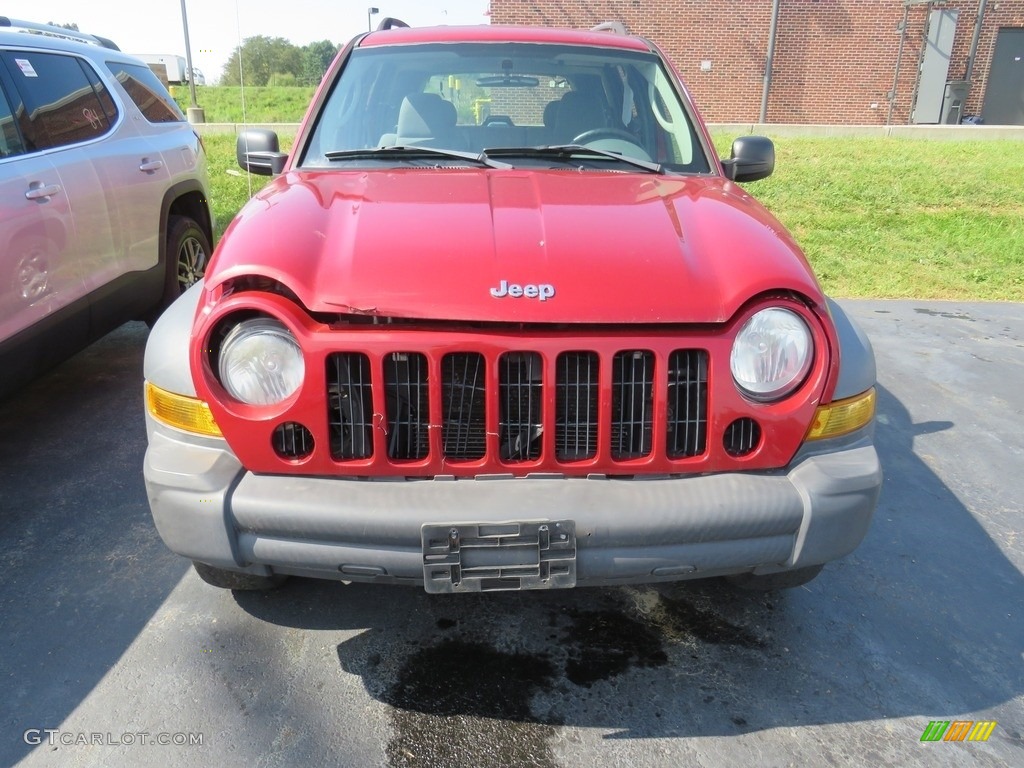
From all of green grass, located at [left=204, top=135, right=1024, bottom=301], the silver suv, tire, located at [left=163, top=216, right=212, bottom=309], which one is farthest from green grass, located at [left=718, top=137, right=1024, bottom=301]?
the silver suv

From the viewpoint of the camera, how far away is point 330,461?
6.56 feet

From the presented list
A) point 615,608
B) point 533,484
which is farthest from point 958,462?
point 533,484

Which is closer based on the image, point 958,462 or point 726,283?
point 726,283

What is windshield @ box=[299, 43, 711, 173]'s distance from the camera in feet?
10.3

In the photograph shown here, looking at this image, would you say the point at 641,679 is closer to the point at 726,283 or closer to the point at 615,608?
the point at 615,608

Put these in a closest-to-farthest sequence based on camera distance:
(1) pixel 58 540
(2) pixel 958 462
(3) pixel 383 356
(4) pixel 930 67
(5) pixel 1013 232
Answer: (3) pixel 383 356 < (1) pixel 58 540 < (2) pixel 958 462 < (5) pixel 1013 232 < (4) pixel 930 67

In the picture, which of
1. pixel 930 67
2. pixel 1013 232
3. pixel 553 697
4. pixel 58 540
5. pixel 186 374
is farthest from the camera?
pixel 930 67

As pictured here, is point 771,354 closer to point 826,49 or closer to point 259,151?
point 259,151

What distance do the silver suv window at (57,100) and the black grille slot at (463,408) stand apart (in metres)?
2.91

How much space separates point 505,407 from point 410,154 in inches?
52.8

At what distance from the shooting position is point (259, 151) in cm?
346

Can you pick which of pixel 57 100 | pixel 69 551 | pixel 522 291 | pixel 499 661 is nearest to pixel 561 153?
pixel 522 291

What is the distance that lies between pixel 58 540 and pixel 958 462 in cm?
410

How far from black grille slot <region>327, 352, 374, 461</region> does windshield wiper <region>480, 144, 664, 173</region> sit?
128cm
